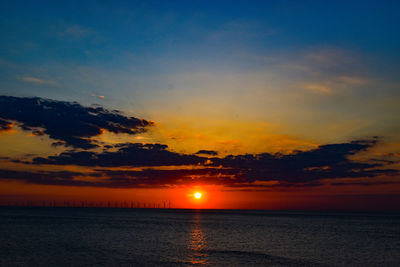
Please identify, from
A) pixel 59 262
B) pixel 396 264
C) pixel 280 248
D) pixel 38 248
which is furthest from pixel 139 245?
pixel 396 264

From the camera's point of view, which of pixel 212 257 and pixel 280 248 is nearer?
pixel 212 257

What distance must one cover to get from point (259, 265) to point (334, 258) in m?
18.9

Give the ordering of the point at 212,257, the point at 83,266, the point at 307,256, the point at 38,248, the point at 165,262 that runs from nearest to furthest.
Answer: the point at 83,266
the point at 165,262
the point at 212,257
the point at 307,256
the point at 38,248

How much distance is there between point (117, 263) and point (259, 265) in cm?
2213

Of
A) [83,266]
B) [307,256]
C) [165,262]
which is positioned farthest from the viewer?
[307,256]

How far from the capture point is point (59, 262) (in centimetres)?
5675

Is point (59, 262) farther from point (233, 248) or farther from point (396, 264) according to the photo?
point (396, 264)

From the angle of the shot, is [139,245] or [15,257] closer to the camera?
[15,257]

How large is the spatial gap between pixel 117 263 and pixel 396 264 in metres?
46.1

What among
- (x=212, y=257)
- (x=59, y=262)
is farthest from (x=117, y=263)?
(x=212, y=257)

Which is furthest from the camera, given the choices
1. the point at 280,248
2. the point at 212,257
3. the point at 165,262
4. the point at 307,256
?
the point at 280,248

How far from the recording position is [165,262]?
192 feet

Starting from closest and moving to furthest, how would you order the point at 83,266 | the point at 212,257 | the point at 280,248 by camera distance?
the point at 83,266
the point at 212,257
the point at 280,248

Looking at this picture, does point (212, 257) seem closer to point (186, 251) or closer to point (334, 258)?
point (186, 251)
